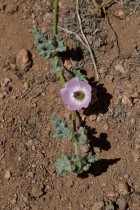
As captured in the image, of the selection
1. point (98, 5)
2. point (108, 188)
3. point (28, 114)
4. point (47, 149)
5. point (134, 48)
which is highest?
point (98, 5)

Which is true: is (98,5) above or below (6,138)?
above

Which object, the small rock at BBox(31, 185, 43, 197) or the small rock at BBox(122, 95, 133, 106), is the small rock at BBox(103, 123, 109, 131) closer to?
the small rock at BBox(122, 95, 133, 106)

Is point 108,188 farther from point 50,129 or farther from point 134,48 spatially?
point 134,48

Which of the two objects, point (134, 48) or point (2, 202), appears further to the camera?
point (134, 48)

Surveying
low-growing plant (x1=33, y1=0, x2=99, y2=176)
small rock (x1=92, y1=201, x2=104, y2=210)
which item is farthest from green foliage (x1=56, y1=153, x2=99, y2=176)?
small rock (x1=92, y1=201, x2=104, y2=210)

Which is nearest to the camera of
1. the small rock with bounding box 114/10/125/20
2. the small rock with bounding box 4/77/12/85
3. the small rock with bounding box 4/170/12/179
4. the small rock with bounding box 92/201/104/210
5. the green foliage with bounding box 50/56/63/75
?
the small rock with bounding box 92/201/104/210

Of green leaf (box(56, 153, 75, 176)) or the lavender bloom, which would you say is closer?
green leaf (box(56, 153, 75, 176))

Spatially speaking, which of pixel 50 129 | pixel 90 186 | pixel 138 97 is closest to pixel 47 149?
pixel 50 129
